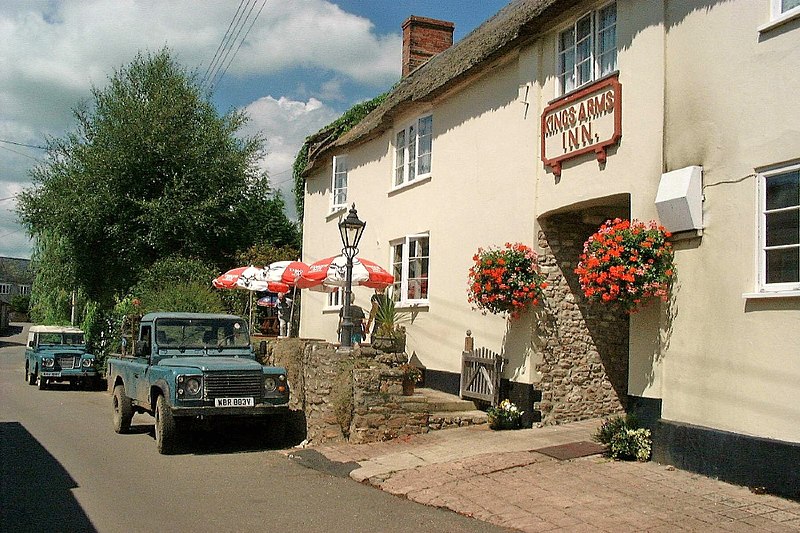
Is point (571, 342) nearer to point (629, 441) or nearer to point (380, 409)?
point (629, 441)

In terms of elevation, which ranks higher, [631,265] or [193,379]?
[631,265]

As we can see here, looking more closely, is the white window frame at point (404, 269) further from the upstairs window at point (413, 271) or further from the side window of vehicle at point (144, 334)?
the side window of vehicle at point (144, 334)

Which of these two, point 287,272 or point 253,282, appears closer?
point 287,272

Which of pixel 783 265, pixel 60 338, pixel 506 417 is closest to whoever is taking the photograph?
pixel 783 265

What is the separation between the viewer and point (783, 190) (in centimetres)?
802

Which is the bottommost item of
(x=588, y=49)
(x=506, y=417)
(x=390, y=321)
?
(x=506, y=417)

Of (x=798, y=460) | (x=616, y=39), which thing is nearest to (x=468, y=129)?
(x=616, y=39)

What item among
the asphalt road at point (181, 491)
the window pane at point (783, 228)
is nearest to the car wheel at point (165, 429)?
the asphalt road at point (181, 491)

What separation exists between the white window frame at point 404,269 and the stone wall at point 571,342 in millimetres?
3928

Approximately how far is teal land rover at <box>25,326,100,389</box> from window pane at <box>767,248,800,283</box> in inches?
834

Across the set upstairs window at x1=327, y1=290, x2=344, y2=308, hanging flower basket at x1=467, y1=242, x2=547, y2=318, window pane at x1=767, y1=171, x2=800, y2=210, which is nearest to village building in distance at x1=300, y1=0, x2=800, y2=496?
window pane at x1=767, y1=171, x2=800, y2=210

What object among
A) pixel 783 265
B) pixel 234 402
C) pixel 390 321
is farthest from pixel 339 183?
pixel 783 265

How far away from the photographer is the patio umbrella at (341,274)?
14461mm

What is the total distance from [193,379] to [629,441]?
612cm
